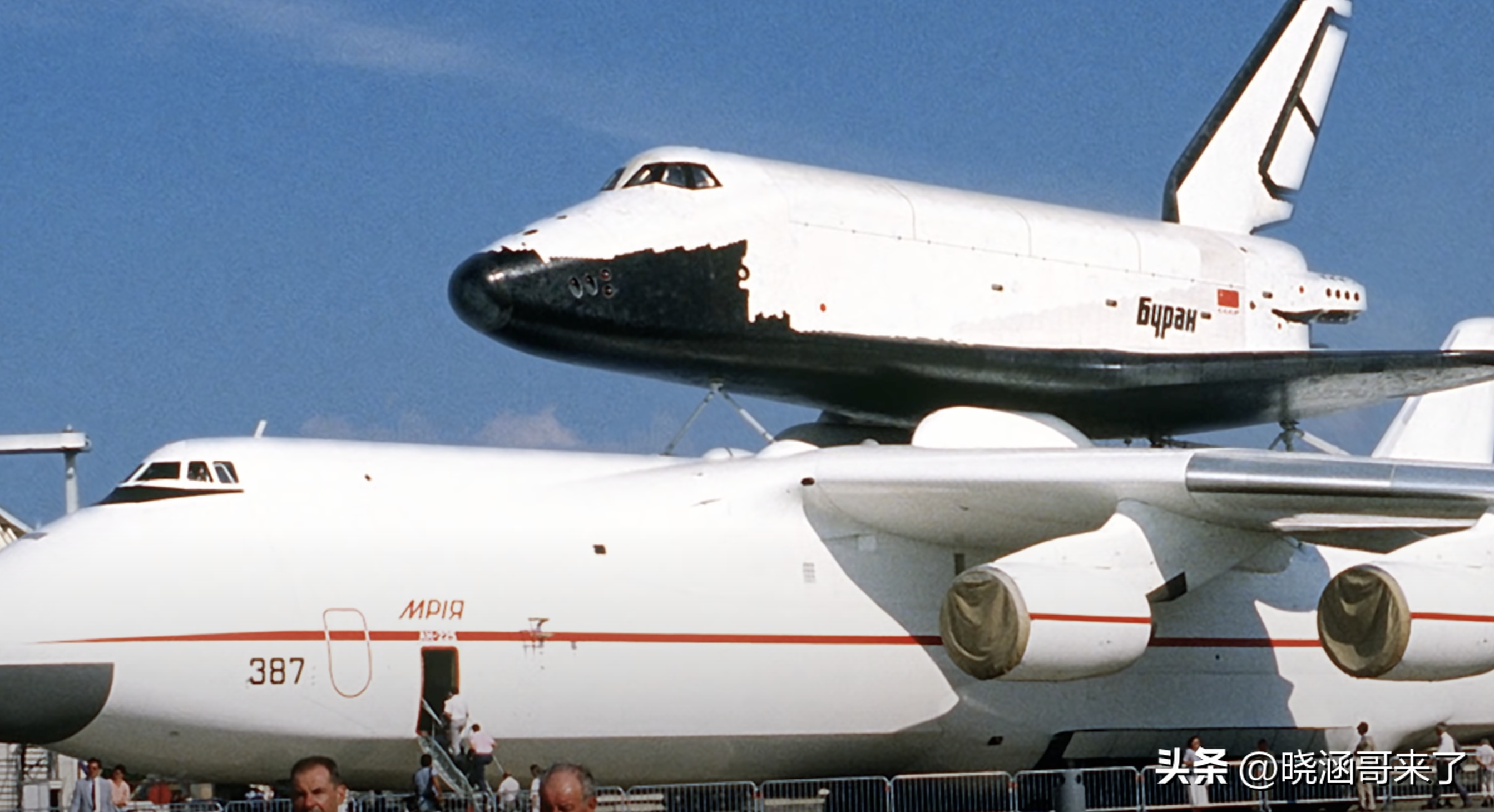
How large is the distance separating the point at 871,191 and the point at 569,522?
13.6ft

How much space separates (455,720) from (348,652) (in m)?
0.91

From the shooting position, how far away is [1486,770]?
2073cm

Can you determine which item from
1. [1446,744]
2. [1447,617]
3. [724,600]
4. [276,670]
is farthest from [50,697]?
[1446,744]

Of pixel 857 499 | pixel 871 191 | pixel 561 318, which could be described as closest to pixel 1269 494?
pixel 857 499

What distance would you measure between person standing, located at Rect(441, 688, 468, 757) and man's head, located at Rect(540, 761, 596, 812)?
368 inches

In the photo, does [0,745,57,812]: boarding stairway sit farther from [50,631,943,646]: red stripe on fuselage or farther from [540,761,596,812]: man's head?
[540,761,596,812]: man's head

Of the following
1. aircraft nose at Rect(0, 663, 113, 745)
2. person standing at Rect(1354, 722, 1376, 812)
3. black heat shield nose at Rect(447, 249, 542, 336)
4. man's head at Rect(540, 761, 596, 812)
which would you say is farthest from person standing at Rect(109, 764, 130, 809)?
man's head at Rect(540, 761, 596, 812)

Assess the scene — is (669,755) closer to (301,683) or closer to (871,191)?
(301,683)

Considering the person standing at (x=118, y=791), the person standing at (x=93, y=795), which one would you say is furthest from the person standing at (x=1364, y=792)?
the person standing at (x=93, y=795)

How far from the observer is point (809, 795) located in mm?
16938

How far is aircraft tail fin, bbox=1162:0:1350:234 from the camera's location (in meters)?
22.1

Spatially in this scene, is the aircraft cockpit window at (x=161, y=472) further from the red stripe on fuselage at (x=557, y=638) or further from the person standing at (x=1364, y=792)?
the person standing at (x=1364, y=792)

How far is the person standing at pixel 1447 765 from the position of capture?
19.5m

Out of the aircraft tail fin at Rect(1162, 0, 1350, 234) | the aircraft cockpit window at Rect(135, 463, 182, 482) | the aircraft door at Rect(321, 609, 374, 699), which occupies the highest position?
the aircraft tail fin at Rect(1162, 0, 1350, 234)
